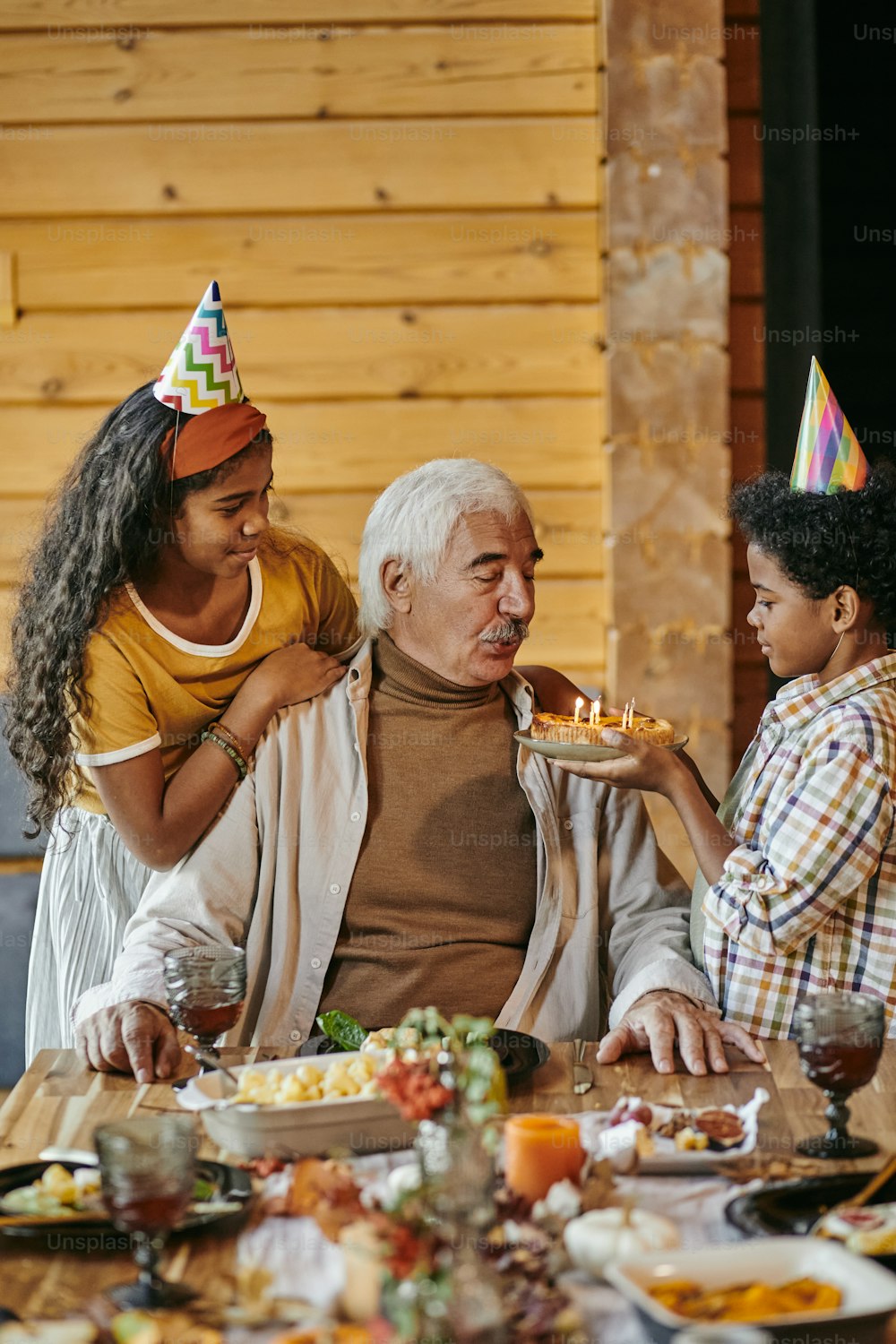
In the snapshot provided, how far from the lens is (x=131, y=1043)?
1.85 m

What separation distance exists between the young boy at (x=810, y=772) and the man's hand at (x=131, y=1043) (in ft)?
1.87

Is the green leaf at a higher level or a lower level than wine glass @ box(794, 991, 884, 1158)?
lower

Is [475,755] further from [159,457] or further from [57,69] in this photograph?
[57,69]

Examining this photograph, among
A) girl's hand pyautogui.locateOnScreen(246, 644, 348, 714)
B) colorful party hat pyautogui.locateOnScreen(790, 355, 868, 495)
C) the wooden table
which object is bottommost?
the wooden table

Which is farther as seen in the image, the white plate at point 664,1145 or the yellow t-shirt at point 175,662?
the yellow t-shirt at point 175,662

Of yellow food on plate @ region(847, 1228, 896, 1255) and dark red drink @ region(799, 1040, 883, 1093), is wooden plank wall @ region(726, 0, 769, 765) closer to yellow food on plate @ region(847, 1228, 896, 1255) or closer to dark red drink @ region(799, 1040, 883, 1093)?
dark red drink @ region(799, 1040, 883, 1093)

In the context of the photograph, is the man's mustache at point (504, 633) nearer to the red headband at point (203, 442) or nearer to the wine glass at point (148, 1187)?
the red headband at point (203, 442)

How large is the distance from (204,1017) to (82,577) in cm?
94

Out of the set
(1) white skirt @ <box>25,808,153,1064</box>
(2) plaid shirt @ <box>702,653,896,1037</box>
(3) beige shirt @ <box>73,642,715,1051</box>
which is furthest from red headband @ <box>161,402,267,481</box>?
(2) plaid shirt @ <box>702,653,896,1037</box>

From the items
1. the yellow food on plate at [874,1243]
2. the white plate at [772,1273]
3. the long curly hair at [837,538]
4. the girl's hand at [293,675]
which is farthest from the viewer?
the girl's hand at [293,675]

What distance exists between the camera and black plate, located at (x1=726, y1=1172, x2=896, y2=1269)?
1.30m

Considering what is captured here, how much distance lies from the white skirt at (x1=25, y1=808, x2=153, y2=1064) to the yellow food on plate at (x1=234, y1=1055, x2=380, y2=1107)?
1009 mm

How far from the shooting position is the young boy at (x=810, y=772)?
192 cm

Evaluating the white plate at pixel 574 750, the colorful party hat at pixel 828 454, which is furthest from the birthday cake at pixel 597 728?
the colorful party hat at pixel 828 454
